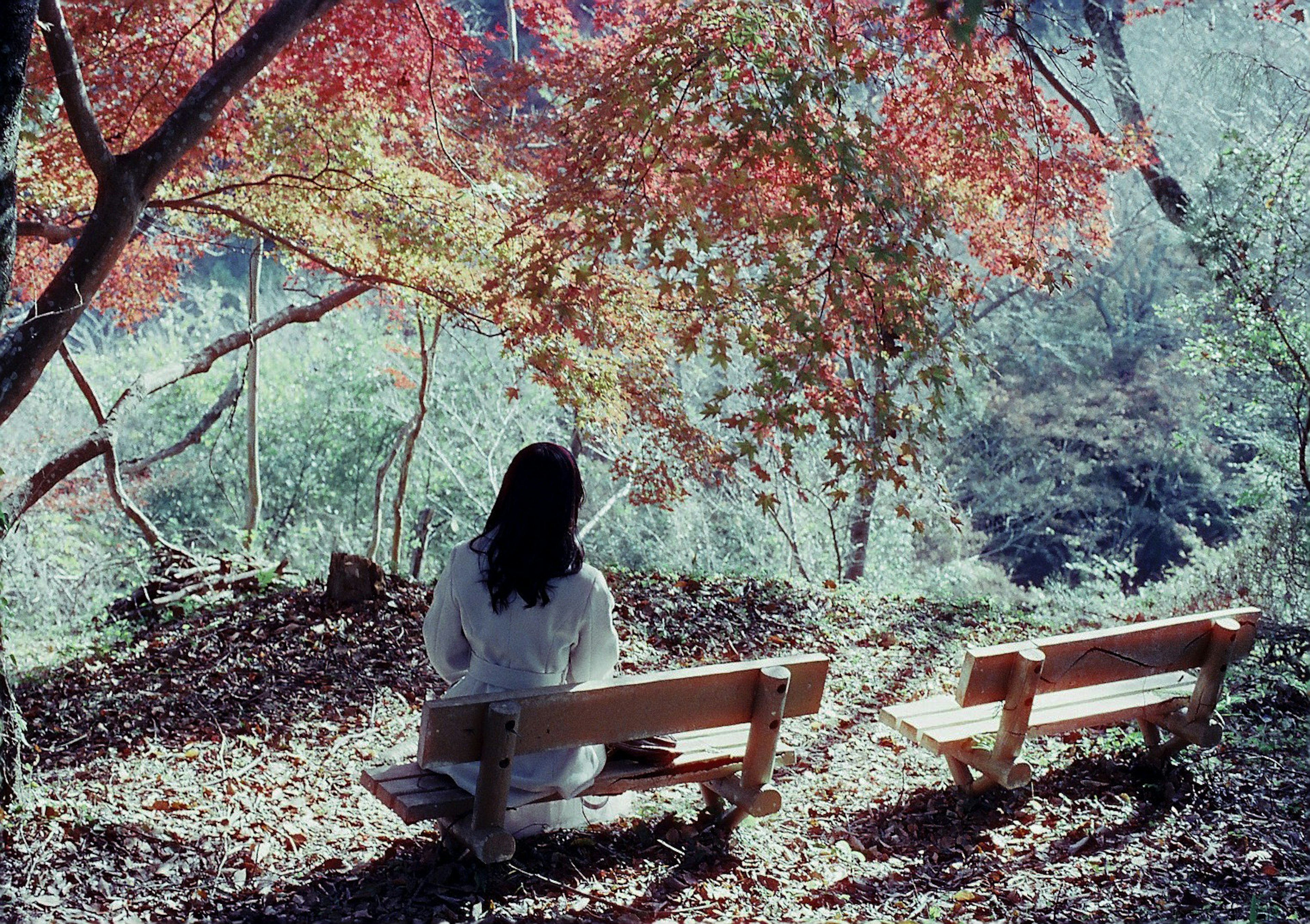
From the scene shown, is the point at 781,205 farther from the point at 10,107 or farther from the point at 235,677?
the point at 235,677

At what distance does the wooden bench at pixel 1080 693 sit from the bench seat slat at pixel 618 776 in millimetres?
693

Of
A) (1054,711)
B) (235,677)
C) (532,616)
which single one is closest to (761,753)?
(532,616)

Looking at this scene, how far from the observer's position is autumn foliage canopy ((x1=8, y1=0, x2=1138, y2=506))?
432cm

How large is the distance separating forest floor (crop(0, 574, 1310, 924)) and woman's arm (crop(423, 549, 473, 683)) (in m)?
0.57

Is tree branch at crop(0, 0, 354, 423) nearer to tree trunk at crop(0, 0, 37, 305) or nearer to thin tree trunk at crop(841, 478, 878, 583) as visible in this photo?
tree trunk at crop(0, 0, 37, 305)

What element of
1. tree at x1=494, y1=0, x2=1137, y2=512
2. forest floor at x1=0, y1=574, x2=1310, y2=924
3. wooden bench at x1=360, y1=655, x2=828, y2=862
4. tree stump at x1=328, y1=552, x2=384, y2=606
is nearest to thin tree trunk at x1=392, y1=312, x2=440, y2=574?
tree stump at x1=328, y1=552, x2=384, y2=606

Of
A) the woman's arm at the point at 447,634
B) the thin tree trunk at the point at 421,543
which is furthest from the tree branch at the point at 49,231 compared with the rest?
the woman's arm at the point at 447,634

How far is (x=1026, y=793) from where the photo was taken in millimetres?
4172

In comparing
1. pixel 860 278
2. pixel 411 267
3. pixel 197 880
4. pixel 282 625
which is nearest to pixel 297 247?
pixel 411 267

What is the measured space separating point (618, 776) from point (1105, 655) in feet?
6.16

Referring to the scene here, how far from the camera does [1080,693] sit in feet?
14.0

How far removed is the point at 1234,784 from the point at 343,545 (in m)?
12.7

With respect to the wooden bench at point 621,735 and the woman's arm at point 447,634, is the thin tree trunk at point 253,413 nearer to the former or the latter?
the woman's arm at point 447,634

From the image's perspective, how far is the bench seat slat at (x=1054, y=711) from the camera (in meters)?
3.85
